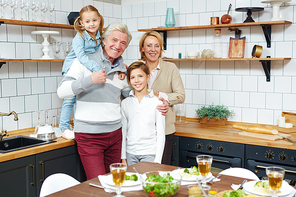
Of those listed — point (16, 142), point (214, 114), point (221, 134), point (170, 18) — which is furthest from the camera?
point (170, 18)

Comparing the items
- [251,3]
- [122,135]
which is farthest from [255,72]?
[122,135]

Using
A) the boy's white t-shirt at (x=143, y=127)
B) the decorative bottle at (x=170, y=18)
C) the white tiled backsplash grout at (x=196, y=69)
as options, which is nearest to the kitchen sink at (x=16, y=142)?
the white tiled backsplash grout at (x=196, y=69)

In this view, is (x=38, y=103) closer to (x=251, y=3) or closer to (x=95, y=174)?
(x=95, y=174)

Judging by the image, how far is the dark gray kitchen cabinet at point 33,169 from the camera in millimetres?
2438

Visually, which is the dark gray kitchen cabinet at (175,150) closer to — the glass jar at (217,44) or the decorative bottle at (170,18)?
the glass jar at (217,44)

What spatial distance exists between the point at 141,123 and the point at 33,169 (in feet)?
2.93

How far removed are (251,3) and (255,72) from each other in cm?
71

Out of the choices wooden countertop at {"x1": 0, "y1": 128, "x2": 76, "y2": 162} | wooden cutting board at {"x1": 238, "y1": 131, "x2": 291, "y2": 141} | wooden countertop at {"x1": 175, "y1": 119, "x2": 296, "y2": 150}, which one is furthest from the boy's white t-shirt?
wooden cutting board at {"x1": 238, "y1": 131, "x2": 291, "y2": 141}

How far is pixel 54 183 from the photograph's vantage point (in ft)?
6.33

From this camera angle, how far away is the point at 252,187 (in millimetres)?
1667

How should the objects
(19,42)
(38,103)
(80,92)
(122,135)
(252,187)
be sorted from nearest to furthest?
(252,187)
(80,92)
(122,135)
(19,42)
(38,103)

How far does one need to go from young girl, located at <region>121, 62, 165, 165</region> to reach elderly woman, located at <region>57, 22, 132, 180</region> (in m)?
0.09

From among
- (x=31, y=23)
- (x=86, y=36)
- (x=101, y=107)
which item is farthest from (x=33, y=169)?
(x=31, y=23)

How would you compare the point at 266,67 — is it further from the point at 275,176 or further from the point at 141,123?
the point at 275,176
